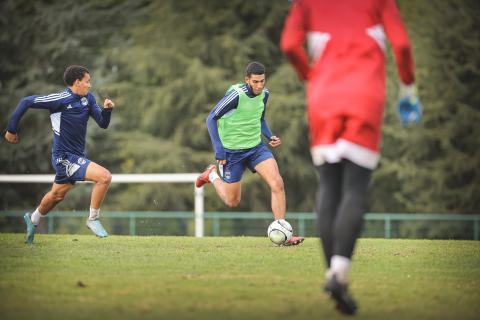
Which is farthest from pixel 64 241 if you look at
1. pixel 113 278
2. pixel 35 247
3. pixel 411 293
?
pixel 411 293

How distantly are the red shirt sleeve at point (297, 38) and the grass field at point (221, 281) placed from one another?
156 centimetres

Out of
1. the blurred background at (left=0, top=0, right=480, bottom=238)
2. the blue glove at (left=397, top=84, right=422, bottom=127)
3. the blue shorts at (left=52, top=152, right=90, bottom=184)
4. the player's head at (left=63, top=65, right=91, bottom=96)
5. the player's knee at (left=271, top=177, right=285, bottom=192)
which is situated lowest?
the blue glove at (left=397, top=84, right=422, bottom=127)

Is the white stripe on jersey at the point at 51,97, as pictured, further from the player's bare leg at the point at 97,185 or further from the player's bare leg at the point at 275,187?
the player's bare leg at the point at 275,187

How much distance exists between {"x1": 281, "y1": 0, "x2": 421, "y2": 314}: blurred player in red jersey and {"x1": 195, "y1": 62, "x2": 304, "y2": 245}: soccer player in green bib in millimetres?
5360

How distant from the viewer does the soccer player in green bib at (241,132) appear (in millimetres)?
11945

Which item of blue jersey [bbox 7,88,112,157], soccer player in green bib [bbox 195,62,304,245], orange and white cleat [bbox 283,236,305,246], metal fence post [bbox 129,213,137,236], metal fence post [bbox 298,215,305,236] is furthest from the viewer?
metal fence post [bbox 129,213,137,236]

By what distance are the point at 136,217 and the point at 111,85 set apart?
1008 centimetres

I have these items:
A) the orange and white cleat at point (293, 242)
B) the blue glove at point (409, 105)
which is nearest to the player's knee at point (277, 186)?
the orange and white cleat at point (293, 242)

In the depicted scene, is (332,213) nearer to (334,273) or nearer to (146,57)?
(334,273)

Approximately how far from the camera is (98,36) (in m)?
33.7

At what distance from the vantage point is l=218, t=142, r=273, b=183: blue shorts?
1211 centimetres

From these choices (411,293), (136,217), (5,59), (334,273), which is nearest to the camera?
(334,273)

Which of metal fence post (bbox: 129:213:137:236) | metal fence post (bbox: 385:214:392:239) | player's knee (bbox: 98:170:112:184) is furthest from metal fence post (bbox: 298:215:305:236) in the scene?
player's knee (bbox: 98:170:112:184)

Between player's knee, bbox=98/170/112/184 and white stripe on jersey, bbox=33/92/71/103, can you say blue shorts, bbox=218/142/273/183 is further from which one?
white stripe on jersey, bbox=33/92/71/103
